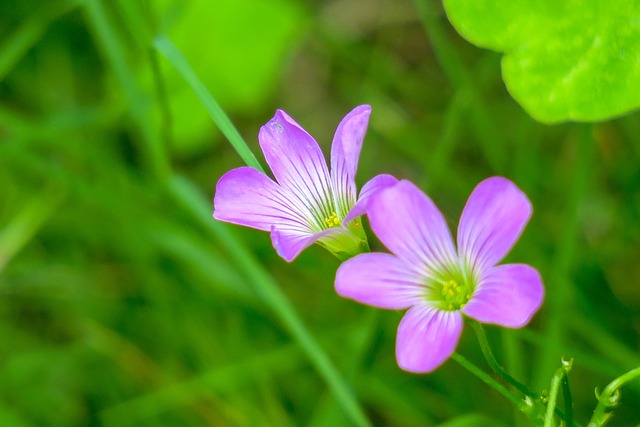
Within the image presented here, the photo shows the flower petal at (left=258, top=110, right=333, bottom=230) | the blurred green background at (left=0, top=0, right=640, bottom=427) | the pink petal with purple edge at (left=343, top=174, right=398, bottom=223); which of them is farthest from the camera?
the blurred green background at (left=0, top=0, right=640, bottom=427)

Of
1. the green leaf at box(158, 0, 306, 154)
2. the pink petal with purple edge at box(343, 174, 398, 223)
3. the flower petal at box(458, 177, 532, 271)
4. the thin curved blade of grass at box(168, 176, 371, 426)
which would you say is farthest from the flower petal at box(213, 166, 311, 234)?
the green leaf at box(158, 0, 306, 154)

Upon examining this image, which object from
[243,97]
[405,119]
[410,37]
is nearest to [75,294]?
[243,97]

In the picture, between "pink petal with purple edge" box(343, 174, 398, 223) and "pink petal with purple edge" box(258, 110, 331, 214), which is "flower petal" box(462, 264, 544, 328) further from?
"pink petal with purple edge" box(258, 110, 331, 214)

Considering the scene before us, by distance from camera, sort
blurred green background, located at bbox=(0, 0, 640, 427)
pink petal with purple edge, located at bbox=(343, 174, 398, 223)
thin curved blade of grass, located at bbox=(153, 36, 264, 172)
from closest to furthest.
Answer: pink petal with purple edge, located at bbox=(343, 174, 398, 223), thin curved blade of grass, located at bbox=(153, 36, 264, 172), blurred green background, located at bbox=(0, 0, 640, 427)

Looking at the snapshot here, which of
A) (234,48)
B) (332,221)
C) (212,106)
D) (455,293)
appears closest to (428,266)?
(455,293)

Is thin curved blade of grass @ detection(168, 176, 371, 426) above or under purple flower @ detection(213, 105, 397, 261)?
under
